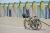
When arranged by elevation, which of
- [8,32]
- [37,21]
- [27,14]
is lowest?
[8,32]

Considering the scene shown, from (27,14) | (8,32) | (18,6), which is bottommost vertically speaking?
(8,32)

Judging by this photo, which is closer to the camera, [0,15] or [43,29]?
[43,29]

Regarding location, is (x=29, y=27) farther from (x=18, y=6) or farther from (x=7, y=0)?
(x=7, y=0)

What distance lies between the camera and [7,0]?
1836 mm

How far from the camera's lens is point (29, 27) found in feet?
5.76

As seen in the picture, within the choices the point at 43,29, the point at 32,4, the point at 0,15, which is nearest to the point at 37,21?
the point at 43,29

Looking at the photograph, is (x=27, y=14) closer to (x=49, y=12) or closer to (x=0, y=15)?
(x=49, y=12)

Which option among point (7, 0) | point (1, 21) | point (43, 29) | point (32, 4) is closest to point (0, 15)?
point (1, 21)

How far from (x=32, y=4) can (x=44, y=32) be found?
45 centimetres

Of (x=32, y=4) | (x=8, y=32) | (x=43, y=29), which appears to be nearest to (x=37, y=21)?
(x=43, y=29)

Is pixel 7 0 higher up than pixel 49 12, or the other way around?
pixel 7 0

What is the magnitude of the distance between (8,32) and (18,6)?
1.42 feet

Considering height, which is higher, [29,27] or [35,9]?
[35,9]

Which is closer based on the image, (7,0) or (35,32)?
(35,32)
